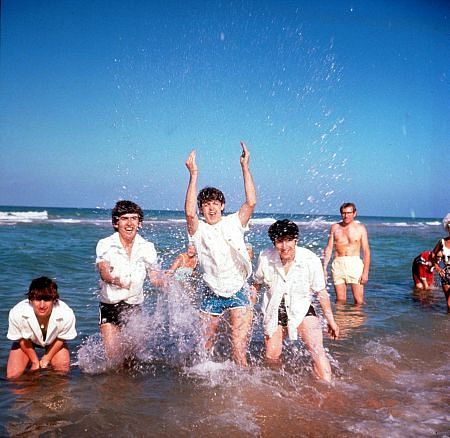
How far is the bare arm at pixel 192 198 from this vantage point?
185 inches

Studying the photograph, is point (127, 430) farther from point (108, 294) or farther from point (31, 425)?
point (108, 294)

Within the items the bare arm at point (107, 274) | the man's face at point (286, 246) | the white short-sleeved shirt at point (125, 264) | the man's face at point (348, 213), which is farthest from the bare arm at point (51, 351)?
the man's face at point (348, 213)

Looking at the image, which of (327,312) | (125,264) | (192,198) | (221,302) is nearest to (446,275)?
(327,312)

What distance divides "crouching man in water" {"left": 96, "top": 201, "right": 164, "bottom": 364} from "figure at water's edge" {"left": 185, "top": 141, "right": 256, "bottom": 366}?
25.1 inches

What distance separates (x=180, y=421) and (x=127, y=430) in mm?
435

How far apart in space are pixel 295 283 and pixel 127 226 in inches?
74.9

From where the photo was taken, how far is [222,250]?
15.8ft

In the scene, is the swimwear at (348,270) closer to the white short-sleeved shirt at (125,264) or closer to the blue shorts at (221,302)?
the blue shorts at (221,302)

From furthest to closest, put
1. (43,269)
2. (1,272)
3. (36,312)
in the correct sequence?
(43,269) < (1,272) < (36,312)

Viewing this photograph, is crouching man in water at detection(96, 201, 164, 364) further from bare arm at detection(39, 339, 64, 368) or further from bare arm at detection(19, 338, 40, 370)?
bare arm at detection(19, 338, 40, 370)

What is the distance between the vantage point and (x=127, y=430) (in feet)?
12.1

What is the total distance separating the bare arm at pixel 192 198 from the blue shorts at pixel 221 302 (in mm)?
754

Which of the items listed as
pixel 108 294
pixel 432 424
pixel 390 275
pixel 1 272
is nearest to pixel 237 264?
pixel 108 294

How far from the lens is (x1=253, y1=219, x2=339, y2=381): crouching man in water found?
4688 mm
